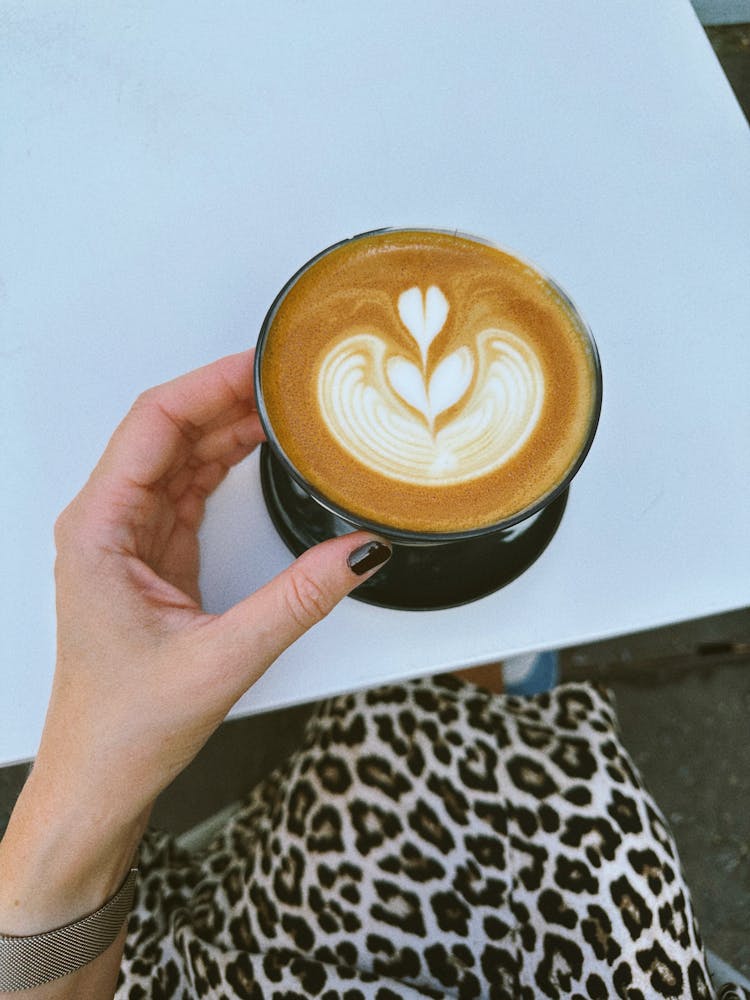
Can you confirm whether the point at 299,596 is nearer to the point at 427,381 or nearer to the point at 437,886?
the point at 427,381

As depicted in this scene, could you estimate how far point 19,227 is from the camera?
783mm

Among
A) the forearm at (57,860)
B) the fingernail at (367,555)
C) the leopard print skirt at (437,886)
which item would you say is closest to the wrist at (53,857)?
the forearm at (57,860)

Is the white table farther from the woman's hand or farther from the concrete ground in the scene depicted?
the concrete ground

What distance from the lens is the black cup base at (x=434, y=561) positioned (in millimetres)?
710

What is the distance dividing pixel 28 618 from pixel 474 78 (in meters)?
0.70

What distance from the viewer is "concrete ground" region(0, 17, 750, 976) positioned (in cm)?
144

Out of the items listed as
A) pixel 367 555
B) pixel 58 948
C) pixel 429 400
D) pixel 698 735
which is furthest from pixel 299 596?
pixel 698 735

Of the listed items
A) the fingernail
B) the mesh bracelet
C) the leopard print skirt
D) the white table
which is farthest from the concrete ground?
the fingernail

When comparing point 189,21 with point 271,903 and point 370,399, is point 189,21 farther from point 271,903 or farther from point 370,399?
point 271,903

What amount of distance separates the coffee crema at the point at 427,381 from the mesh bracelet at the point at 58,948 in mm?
525

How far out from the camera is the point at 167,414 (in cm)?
69

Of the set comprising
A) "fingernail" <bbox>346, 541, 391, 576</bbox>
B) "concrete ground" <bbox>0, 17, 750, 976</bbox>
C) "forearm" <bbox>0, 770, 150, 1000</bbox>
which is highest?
"fingernail" <bbox>346, 541, 391, 576</bbox>

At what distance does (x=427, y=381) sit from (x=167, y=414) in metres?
0.23

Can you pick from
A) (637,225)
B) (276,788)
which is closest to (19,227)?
(637,225)
